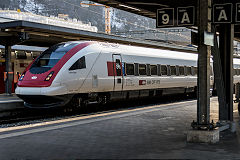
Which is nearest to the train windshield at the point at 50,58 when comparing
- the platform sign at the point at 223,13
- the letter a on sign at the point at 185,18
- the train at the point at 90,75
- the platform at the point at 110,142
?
the train at the point at 90,75

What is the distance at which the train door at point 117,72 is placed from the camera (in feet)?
54.7

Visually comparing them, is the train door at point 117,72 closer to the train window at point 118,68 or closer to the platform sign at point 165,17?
the train window at point 118,68

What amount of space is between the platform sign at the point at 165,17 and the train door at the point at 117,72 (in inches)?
287

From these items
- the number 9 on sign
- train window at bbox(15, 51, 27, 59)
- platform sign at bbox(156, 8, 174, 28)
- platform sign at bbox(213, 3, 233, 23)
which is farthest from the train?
train window at bbox(15, 51, 27, 59)

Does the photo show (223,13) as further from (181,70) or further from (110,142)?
(181,70)

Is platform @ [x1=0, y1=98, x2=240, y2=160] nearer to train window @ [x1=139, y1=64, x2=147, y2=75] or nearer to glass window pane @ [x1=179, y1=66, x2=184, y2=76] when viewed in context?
train window @ [x1=139, y1=64, x2=147, y2=75]

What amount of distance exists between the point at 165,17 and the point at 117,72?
765cm

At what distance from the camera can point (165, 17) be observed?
370 inches

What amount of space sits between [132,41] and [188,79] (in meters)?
4.60

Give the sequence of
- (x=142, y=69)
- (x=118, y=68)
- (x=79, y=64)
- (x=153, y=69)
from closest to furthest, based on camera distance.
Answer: (x=79, y=64)
(x=118, y=68)
(x=142, y=69)
(x=153, y=69)

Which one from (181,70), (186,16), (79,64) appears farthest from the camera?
(181,70)

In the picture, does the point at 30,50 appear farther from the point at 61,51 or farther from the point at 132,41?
A: the point at 61,51

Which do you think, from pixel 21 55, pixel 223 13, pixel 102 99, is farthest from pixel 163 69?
pixel 223 13

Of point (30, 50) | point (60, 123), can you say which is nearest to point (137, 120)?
point (60, 123)
